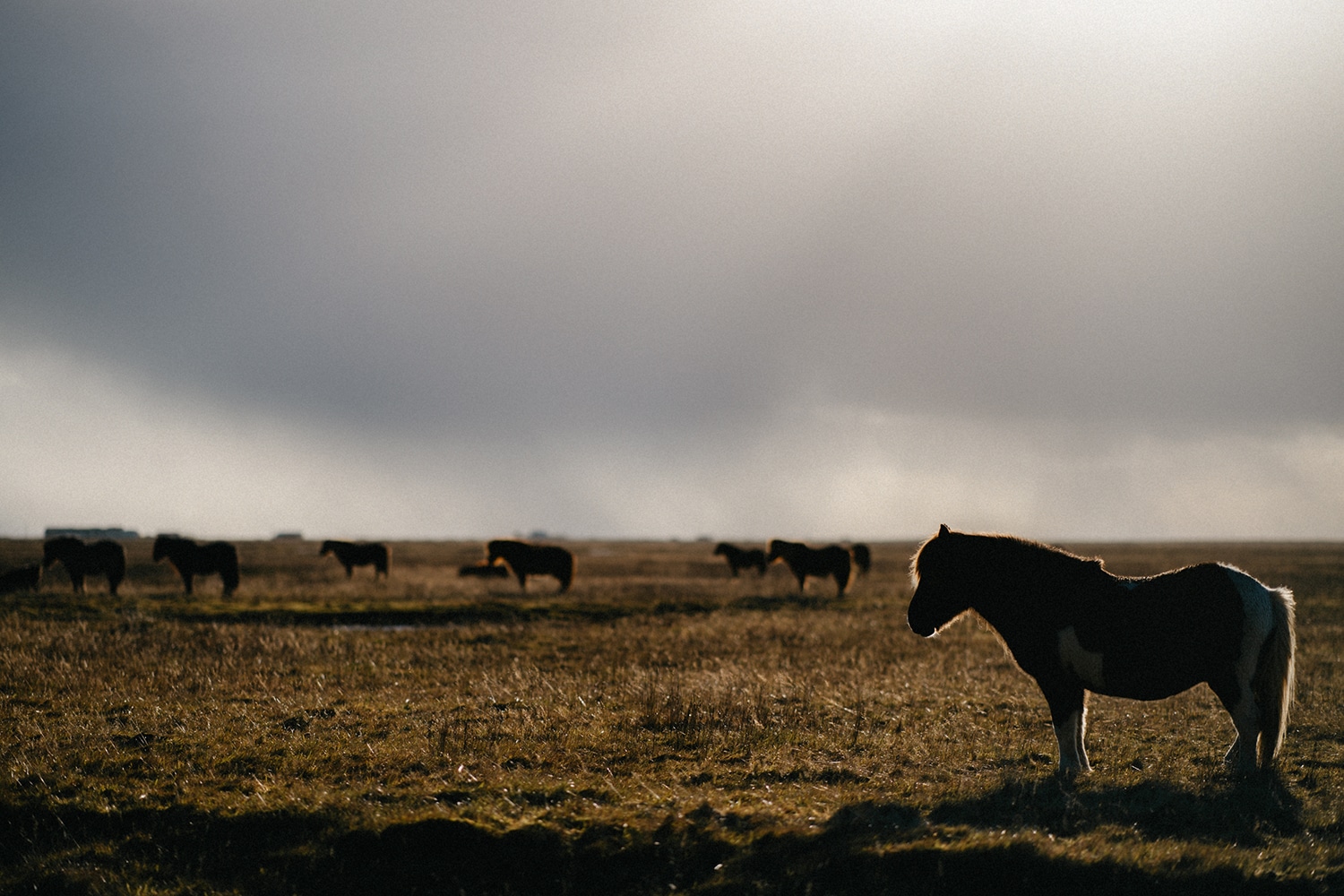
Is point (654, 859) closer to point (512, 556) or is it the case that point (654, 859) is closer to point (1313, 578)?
point (512, 556)

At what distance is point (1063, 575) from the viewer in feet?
30.2

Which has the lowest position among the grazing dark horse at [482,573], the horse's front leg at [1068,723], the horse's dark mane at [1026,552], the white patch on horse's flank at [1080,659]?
the grazing dark horse at [482,573]

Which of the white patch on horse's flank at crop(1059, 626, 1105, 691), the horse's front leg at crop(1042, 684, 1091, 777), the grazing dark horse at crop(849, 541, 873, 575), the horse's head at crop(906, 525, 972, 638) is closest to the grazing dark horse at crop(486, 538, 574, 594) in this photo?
the grazing dark horse at crop(849, 541, 873, 575)

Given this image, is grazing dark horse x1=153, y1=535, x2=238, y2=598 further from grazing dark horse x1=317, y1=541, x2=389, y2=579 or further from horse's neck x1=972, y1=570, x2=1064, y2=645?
horse's neck x1=972, y1=570, x2=1064, y2=645

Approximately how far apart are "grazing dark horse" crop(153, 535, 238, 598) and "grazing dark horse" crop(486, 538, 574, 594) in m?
10.5

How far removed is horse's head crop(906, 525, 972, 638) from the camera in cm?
953

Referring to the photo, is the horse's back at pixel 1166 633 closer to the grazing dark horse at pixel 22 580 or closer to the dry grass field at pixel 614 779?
the dry grass field at pixel 614 779

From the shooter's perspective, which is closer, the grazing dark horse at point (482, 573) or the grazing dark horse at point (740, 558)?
the grazing dark horse at point (482, 573)

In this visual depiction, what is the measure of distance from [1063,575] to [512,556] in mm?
30647

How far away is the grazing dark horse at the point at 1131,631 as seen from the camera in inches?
337

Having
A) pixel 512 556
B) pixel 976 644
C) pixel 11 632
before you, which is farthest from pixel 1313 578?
pixel 11 632

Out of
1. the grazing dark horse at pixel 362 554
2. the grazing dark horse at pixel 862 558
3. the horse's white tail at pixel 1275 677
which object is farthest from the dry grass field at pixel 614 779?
the grazing dark horse at pixel 862 558

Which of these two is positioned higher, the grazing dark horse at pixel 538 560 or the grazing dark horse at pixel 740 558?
the grazing dark horse at pixel 538 560

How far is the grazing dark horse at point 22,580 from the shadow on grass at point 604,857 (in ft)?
87.9
